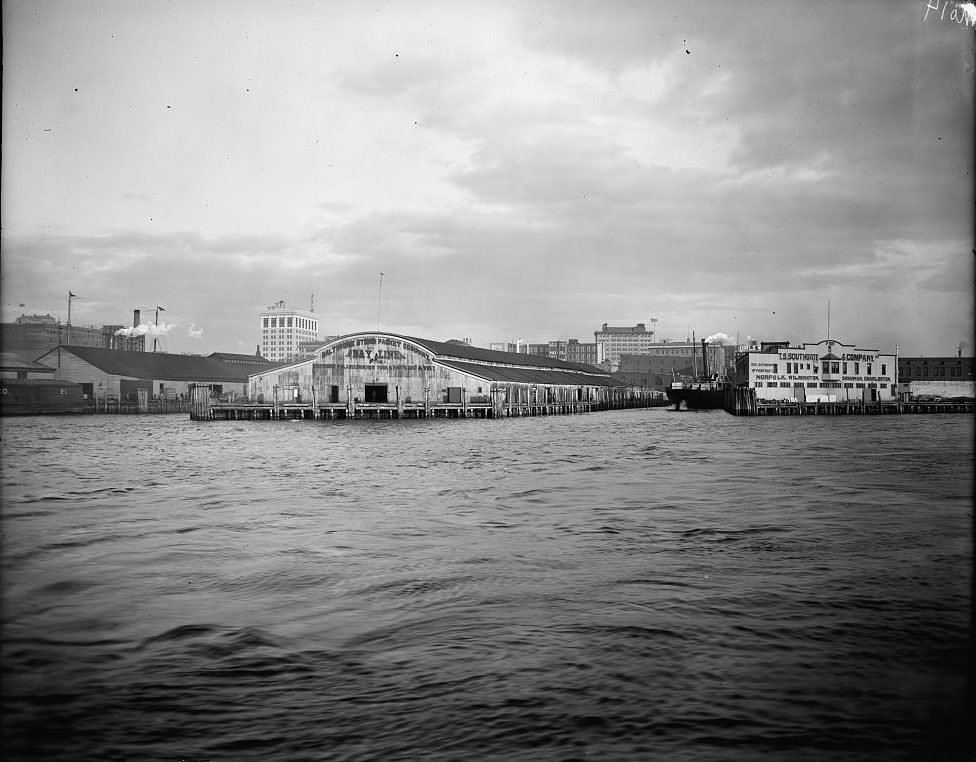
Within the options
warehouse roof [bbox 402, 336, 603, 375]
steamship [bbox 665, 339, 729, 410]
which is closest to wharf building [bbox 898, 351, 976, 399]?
steamship [bbox 665, 339, 729, 410]

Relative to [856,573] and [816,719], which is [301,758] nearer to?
[816,719]

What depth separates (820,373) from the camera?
78.9 meters

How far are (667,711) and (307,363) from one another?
2037 inches

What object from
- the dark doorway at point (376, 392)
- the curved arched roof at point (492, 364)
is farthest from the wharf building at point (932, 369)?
the dark doorway at point (376, 392)

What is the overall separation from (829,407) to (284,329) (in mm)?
126588

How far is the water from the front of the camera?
5.29 metres

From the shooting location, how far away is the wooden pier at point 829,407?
6875cm

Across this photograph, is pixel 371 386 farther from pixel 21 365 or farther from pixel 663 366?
pixel 663 366

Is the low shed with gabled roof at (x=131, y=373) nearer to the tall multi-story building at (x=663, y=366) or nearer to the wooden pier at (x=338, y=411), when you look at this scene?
the wooden pier at (x=338, y=411)

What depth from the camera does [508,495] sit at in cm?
1756

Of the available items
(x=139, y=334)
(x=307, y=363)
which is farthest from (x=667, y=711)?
(x=139, y=334)

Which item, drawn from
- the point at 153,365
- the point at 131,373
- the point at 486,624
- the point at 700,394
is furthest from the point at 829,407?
the point at 486,624

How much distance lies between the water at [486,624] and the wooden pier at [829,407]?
52.1 metres

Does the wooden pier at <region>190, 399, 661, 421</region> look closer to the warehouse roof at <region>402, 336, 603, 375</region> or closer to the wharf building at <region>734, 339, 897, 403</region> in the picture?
the warehouse roof at <region>402, 336, 603, 375</region>
